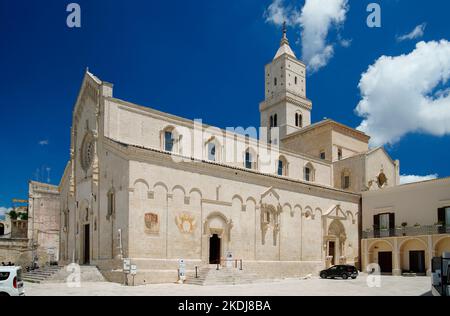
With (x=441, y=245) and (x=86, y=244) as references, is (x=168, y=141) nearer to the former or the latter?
(x=86, y=244)

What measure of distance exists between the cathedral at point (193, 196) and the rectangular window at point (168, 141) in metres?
0.08

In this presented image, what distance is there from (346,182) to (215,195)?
2021cm

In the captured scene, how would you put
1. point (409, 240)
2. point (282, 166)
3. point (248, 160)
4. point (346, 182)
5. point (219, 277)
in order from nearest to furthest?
point (219, 277) < point (409, 240) < point (248, 160) < point (282, 166) < point (346, 182)

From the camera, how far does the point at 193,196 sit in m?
31.5

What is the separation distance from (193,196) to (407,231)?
2063 centimetres

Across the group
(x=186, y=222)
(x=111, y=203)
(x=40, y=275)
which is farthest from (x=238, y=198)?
(x=40, y=275)

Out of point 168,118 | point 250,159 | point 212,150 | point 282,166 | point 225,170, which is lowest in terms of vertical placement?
point 225,170

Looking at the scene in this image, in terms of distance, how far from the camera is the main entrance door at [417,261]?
127ft

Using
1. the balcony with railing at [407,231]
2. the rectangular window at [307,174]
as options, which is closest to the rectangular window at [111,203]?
the rectangular window at [307,174]

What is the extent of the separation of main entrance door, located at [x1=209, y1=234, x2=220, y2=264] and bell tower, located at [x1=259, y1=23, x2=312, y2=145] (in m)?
25.2

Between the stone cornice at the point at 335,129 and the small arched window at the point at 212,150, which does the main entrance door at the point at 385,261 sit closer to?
the stone cornice at the point at 335,129

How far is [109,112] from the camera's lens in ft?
106
